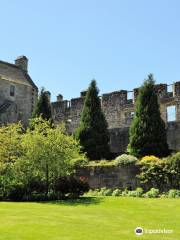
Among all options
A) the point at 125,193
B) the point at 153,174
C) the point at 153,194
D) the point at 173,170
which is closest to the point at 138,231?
the point at 153,194

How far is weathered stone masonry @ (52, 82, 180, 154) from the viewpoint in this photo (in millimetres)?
34719

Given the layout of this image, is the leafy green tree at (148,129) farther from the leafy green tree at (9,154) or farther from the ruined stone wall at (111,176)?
the leafy green tree at (9,154)

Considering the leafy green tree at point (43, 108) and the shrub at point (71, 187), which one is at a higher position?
the leafy green tree at point (43, 108)

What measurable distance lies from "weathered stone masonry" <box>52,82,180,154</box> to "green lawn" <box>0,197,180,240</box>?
14631 mm

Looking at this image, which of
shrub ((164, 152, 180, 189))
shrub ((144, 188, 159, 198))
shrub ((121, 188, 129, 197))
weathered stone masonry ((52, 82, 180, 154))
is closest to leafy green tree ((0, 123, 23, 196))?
shrub ((121, 188, 129, 197))

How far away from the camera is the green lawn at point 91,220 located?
1149 cm

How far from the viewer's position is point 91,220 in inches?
564

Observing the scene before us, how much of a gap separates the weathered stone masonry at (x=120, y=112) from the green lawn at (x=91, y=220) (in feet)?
48.0

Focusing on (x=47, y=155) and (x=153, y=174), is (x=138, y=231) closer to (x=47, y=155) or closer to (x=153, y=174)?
(x=47, y=155)

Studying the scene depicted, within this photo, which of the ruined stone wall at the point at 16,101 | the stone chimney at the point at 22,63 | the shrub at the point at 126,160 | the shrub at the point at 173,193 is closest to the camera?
the shrub at the point at 173,193

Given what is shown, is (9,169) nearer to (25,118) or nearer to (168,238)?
(168,238)

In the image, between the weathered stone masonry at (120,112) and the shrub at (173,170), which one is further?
the weathered stone masonry at (120,112)

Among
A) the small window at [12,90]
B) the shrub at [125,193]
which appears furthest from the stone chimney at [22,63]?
the shrub at [125,193]

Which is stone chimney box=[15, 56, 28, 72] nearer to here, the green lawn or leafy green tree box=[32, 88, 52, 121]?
leafy green tree box=[32, 88, 52, 121]
